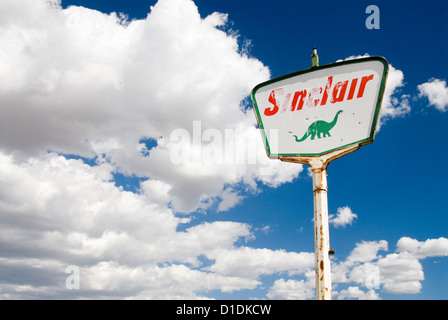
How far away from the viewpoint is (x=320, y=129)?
6566 millimetres

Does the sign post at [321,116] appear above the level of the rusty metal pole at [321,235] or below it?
above

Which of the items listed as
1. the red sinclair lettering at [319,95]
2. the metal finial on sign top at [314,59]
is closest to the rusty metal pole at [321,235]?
the red sinclair lettering at [319,95]

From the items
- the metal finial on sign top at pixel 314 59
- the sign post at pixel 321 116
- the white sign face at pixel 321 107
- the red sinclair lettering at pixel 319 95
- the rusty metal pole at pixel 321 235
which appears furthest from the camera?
the metal finial on sign top at pixel 314 59

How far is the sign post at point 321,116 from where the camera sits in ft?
19.7

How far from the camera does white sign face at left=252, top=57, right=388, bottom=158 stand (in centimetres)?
618

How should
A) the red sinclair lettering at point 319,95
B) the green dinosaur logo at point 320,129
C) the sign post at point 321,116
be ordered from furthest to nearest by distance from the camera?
the green dinosaur logo at point 320,129 < the red sinclair lettering at point 319,95 < the sign post at point 321,116

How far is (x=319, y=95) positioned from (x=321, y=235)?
2.47 metres

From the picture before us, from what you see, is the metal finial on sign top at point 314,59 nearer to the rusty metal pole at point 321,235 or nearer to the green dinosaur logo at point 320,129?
the green dinosaur logo at point 320,129

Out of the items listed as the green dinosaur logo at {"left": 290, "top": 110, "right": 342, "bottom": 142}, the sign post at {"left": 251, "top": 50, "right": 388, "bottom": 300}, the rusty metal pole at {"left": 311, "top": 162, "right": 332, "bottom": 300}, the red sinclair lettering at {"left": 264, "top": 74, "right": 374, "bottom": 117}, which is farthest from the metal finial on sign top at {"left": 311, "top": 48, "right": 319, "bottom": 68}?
the rusty metal pole at {"left": 311, "top": 162, "right": 332, "bottom": 300}

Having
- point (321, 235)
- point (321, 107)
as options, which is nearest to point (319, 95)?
point (321, 107)

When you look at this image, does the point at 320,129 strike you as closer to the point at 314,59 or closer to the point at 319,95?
the point at 319,95

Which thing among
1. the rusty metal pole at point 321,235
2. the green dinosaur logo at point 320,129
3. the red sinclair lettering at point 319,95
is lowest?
the rusty metal pole at point 321,235

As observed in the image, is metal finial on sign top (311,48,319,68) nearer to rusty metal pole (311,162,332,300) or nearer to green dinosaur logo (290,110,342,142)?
green dinosaur logo (290,110,342,142)
